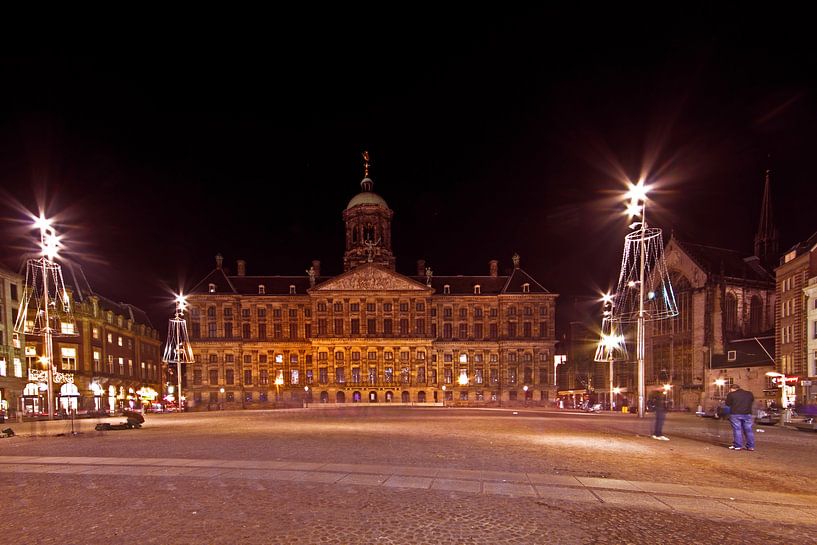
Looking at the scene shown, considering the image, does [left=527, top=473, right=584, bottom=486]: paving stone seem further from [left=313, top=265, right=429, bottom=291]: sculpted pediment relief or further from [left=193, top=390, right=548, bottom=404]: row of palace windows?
[left=313, top=265, right=429, bottom=291]: sculpted pediment relief

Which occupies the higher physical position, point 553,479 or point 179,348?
point 553,479

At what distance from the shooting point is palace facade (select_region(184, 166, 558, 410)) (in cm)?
8456

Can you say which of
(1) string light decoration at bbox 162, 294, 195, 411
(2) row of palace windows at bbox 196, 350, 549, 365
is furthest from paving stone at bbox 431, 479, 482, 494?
(2) row of palace windows at bbox 196, 350, 549, 365

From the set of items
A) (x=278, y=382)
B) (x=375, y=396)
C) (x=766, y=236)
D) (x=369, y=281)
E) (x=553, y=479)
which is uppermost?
(x=766, y=236)

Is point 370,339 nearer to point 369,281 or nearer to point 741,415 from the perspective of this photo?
point 369,281

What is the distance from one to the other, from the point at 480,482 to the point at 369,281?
246 ft

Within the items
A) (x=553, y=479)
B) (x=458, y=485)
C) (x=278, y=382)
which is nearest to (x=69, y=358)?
(x=278, y=382)

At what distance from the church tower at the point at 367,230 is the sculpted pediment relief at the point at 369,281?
4650 mm

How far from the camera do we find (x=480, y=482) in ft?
35.3

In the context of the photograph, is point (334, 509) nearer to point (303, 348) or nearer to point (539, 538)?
point (539, 538)

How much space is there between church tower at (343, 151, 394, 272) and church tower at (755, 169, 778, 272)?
5611 cm

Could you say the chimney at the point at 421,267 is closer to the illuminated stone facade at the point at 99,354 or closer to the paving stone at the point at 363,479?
the illuminated stone facade at the point at 99,354

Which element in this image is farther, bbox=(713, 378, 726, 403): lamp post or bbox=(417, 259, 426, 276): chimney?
bbox=(417, 259, 426, 276): chimney

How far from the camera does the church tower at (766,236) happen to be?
73000 mm
